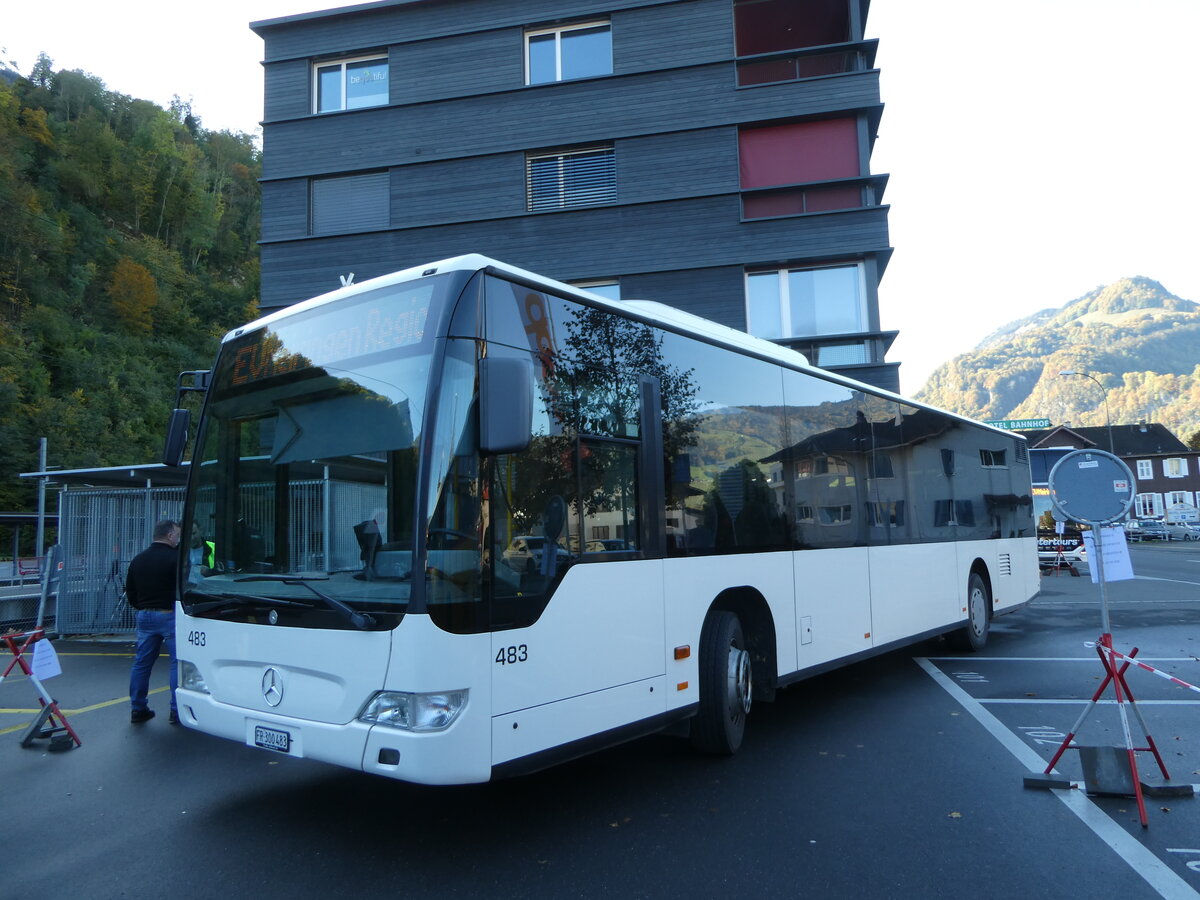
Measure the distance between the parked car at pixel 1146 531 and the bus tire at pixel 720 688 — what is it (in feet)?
210

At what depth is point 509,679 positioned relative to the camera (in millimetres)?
4535

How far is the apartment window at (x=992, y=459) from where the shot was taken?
12695 mm

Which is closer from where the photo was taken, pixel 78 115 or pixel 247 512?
pixel 247 512

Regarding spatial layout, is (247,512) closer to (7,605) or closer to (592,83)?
(7,605)

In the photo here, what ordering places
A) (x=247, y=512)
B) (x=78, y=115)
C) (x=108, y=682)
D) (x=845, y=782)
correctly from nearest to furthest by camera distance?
1. (x=247, y=512)
2. (x=845, y=782)
3. (x=108, y=682)
4. (x=78, y=115)

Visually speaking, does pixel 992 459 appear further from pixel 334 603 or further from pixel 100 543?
pixel 100 543

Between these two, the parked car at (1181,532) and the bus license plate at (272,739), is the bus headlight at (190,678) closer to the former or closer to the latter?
the bus license plate at (272,739)

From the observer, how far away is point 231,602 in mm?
5145

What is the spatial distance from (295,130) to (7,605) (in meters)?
12.7

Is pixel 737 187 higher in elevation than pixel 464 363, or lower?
higher

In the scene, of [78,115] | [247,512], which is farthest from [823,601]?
[78,115]

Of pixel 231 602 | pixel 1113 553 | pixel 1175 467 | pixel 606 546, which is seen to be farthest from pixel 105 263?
pixel 1175 467

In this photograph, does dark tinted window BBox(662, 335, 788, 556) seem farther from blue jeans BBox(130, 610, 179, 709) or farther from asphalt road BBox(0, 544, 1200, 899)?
blue jeans BBox(130, 610, 179, 709)

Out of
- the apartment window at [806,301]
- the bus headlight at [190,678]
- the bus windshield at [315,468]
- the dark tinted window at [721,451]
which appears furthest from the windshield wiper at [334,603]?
the apartment window at [806,301]
